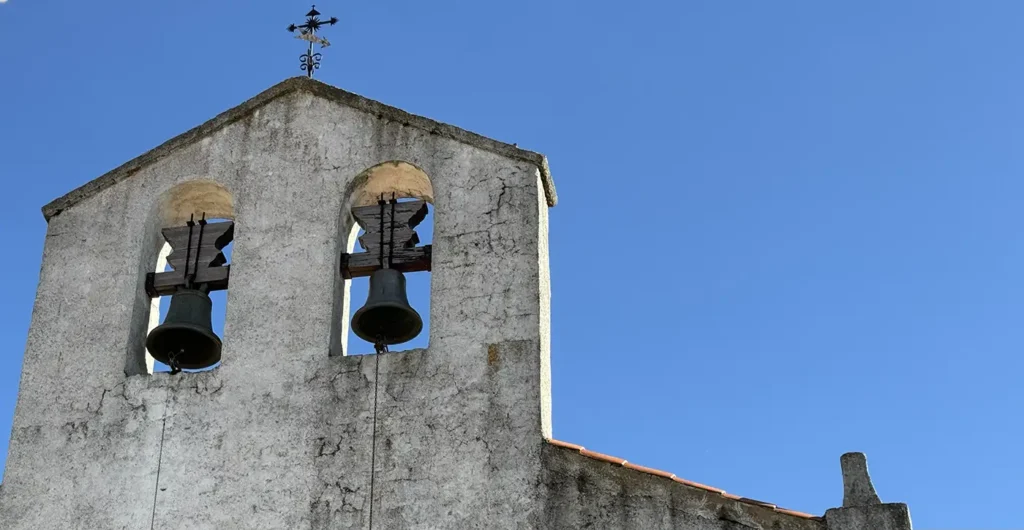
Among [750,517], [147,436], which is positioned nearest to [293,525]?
[147,436]

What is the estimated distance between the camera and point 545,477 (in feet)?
30.1

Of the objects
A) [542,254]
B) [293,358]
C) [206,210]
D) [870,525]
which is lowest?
[870,525]

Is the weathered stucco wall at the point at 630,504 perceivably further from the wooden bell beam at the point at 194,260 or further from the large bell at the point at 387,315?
the wooden bell beam at the point at 194,260

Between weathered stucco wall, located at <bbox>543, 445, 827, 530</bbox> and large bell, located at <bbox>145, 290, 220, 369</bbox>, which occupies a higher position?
large bell, located at <bbox>145, 290, 220, 369</bbox>

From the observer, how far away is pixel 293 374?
32.4 ft

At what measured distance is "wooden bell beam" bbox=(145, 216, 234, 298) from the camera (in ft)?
35.2

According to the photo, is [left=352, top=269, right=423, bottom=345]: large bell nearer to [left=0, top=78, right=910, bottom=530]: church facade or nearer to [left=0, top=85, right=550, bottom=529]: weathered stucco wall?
[left=0, top=78, right=910, bottom=530]: church facade

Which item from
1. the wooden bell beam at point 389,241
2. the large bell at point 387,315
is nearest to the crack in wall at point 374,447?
the large bell at point 387,315

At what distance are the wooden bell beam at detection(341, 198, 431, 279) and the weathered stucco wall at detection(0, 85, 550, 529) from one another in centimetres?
20

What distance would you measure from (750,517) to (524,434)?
60.2 inches

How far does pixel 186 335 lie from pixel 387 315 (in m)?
1.51

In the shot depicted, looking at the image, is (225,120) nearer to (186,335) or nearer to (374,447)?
(186,335)

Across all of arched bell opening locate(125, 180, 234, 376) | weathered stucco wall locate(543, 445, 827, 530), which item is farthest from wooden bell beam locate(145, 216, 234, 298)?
weathered stucco wall locate(543, 445, 827, 530)

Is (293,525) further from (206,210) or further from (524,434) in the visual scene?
(206,210)
